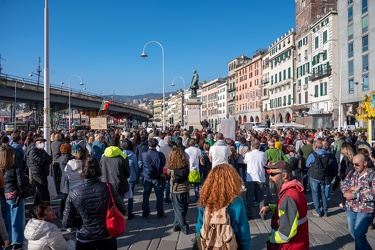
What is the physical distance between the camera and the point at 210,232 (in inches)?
122

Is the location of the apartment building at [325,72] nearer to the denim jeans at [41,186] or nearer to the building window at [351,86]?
the building window at [351,86]

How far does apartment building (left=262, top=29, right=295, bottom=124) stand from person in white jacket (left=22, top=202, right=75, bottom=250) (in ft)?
183

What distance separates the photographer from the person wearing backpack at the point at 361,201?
4805 millimetres

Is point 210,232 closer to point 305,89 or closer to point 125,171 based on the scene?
point 125,171

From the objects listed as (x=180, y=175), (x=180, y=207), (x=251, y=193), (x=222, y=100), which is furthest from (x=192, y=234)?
(x=222, y=100)

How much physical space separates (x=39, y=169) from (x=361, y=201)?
20.1 ft

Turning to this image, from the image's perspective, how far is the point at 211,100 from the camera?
11388 centimetres

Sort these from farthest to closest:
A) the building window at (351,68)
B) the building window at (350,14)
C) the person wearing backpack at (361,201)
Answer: the building window at (351,68)
the building window at (350,14)
the person wearing backpack at (361,201)

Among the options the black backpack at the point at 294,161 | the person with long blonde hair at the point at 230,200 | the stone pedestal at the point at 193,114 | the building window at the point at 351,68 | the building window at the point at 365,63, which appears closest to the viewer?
the person with long blonde hair at the point at 230,200

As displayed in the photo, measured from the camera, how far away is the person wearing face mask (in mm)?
6992

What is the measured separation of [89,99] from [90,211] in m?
52.7

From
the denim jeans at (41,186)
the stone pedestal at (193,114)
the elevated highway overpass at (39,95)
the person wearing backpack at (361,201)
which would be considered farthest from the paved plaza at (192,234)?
the elevated highway overpass at (39,95)

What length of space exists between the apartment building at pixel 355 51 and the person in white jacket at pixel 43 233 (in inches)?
1518

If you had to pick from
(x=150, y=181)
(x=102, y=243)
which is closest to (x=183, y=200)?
(x=150, y=181)
